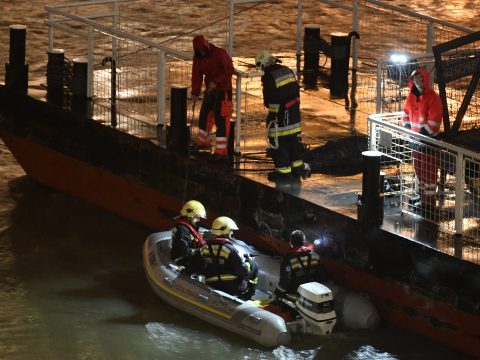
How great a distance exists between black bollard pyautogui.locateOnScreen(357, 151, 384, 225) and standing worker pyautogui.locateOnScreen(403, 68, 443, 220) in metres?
0.48

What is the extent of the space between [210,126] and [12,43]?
350 centimetres

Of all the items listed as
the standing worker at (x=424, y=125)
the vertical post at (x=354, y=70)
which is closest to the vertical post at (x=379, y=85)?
the standing worker at (x=424, y=125)

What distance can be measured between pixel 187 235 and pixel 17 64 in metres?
4.78

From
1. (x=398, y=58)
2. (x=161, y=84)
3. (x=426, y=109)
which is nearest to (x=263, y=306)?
(x=426, y=109)

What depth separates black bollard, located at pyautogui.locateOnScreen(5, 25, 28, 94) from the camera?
1820 centimetres

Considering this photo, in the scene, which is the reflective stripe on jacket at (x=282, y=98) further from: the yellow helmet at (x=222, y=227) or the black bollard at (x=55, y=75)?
the black bollard at (x=55, y=75)

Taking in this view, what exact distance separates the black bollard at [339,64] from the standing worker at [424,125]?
14.2 feet

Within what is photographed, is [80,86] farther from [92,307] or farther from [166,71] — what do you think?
[92,307]

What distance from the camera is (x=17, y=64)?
60.0ft

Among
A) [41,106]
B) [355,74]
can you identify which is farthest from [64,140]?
[355,74]

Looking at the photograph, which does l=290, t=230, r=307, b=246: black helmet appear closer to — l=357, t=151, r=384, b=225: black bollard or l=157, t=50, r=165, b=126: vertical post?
l=357, t=151, r=384, b=225: black bollard

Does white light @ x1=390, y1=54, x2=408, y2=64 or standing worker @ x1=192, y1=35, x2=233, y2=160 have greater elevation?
white light @ x1=390, y1=54, x2=408, y2=64

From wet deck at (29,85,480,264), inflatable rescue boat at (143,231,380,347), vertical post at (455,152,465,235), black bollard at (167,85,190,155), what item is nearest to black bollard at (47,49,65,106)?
wet deck at (29,85,480,264)

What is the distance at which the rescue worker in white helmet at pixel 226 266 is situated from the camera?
46.1ft
